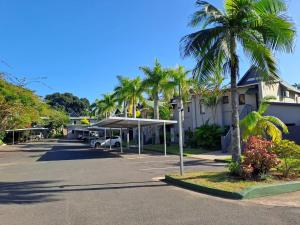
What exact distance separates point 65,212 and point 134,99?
36.9m

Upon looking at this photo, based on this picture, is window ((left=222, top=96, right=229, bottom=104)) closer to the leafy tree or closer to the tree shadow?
the tree shadow

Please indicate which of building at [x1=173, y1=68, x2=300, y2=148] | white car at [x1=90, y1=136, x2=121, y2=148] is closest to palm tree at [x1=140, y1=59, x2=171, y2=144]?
building at [x1=173, y1=68, x2=300, y2=148]

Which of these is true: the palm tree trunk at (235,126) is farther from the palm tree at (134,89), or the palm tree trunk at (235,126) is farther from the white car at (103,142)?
the white car at (103,142)

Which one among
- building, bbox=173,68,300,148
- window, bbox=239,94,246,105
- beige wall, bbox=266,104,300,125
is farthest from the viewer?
window, bbox=239,94,246,105

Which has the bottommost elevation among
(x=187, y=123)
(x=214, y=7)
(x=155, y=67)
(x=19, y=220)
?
(x=19, y=220)

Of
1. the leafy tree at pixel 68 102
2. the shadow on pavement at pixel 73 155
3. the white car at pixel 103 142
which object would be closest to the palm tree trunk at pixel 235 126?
the shadow on pavement at pixel 73 155

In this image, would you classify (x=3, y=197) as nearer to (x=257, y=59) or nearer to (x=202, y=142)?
(x=257, y=59)

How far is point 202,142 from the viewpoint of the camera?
3325 cm

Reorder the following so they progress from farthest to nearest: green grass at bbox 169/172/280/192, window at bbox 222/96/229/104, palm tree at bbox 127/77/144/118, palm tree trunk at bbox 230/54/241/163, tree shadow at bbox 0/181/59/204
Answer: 1. palm tree at bbox 127/77/144/118
2. window at bbox 222/96/229/104
3. palm tree trunk at bbox 230/54/241/163
4. green grass at bbox 169/172/280/192
5. tree shadow at bbox 0/181/59/204

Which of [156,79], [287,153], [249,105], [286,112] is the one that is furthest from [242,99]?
[287,153]

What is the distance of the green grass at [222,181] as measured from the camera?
11030 millimetres

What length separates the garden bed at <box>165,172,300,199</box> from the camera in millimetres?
10367

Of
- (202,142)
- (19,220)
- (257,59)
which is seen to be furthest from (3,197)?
(202,142)

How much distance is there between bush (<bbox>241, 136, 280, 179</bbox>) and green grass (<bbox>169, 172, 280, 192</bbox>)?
41 cm
